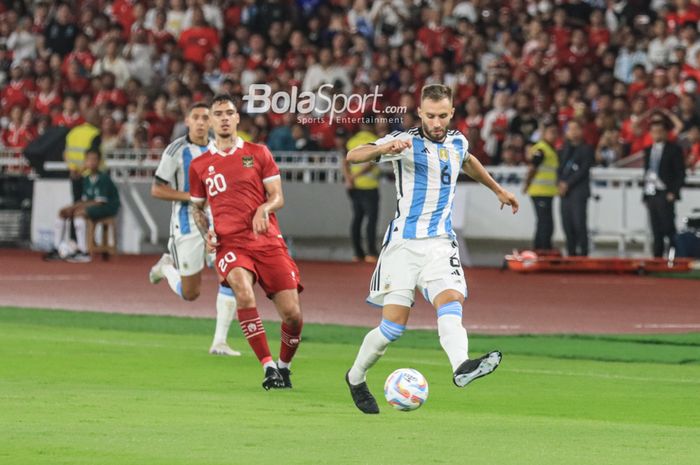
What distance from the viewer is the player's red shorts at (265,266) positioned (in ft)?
42.8

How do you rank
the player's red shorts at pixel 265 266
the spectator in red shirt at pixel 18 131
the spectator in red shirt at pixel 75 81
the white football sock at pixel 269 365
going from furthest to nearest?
1. the spectator in red shirt at pixel 75 81
2. the spectator in red shirt at pixel 18 131
3. the player's red shorts at pixel 265 266
4. the white football sock at pixel 269 365

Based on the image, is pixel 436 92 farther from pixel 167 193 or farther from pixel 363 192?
pixel 363 192

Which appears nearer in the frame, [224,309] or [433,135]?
[433,135]

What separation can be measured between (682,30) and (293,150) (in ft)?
21.4

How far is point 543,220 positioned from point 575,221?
0.48 metres

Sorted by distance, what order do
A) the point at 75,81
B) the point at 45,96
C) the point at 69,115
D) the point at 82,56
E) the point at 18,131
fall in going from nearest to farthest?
the point at 69,115
the point at 18,131
the point at 75,81
the point at 45,96
the point at 82,56

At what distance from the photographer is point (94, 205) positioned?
2823 centimetres

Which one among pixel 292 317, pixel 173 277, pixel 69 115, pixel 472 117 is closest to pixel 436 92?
pixel 292 317

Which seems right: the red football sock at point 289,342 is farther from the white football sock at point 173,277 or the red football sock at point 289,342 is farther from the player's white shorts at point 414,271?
the white football sock at point 173,277

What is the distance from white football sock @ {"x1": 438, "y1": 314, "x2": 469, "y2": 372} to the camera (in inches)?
418

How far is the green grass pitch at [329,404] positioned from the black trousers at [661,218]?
8339mm

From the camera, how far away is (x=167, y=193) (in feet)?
51.3

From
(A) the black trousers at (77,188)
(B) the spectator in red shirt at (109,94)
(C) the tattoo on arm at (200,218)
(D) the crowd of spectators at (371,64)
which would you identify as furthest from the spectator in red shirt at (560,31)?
(C) the tattoo on arm at (200,218)

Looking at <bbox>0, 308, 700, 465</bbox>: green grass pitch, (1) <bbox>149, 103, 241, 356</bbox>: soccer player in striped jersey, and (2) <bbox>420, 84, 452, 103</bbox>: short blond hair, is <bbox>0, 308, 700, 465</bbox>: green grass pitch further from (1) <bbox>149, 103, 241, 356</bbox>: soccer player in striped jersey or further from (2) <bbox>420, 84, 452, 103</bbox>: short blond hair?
(2) <bbox>420, 84, 452, 103</bbox>: short blond hair
